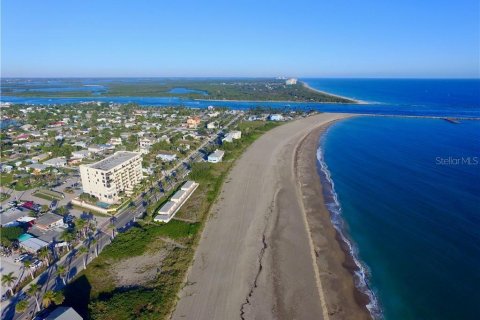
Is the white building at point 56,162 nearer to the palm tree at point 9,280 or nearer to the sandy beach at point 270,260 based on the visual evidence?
the sandy beach at point 270,260

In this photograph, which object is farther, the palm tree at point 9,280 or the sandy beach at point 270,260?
the sandy beach at point 270,260

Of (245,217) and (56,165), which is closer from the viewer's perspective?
(245,217)

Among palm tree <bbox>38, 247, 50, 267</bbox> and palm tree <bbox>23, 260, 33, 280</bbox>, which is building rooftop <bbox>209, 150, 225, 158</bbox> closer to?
palm tree <bbox>38, 247, 50, 267</bbox>

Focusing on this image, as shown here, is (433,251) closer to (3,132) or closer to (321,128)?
(321,128)

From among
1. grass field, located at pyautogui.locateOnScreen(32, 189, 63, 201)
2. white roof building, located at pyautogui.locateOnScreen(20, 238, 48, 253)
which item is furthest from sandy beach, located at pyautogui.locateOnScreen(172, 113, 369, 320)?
grass field, located at pyautogui.locateOnScreen(32, 189, 63, 201)

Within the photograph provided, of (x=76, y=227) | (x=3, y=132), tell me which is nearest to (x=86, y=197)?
(x=76, y=227)

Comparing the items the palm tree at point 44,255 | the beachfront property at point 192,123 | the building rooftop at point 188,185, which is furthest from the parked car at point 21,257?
the beachfront property at point 192,123
